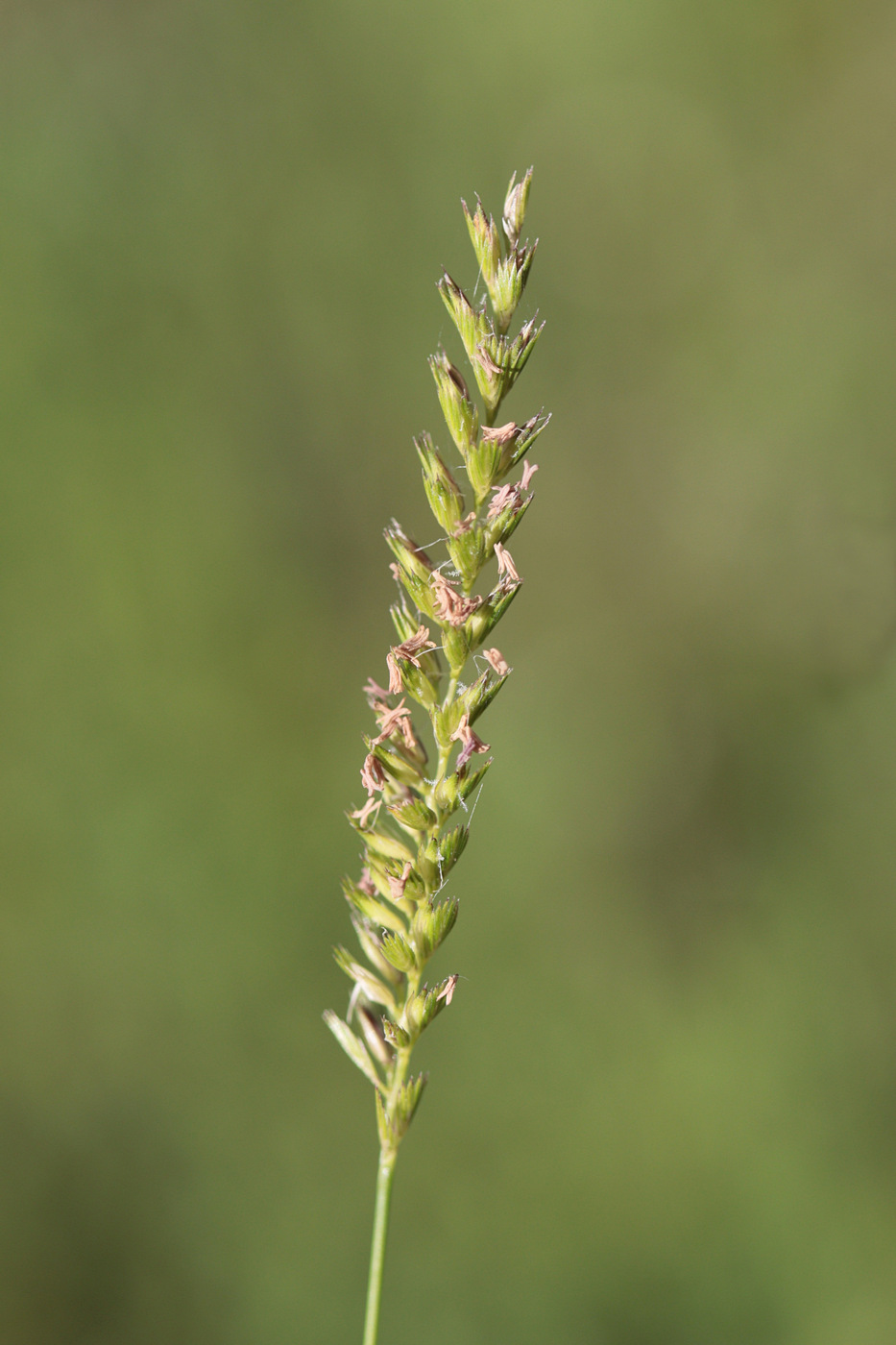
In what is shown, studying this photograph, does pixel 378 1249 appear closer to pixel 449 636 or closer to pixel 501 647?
pixel 449 636

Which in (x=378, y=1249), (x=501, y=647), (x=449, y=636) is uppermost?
(x=501, y=647)

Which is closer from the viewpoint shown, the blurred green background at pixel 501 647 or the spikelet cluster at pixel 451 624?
the spikelet cluster at pixel 451 624

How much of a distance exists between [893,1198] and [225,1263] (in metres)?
2.21

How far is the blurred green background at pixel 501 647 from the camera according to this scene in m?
3.12

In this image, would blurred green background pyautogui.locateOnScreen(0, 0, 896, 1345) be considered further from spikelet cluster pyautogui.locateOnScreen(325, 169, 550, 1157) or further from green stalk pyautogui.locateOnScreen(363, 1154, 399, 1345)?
spikelet cluster pyautogui.locateOnScreen(325, 169, 550, 1157)

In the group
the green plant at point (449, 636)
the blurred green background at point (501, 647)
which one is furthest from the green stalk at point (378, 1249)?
the blurred green background at point (501, 647)

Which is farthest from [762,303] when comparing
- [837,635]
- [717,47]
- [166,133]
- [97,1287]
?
[97,1287]

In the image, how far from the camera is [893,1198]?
10.6ft

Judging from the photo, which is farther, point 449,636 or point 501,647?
point 501,647

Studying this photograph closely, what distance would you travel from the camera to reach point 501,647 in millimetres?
4367

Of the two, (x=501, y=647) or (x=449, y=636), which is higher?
(x=501, y=647)

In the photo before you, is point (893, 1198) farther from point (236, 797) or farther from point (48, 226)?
point (48, 226)

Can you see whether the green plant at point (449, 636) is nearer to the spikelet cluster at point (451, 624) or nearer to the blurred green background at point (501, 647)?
the spikelet cluster at point (451, 624)

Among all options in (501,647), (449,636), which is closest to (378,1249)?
(449,636)
